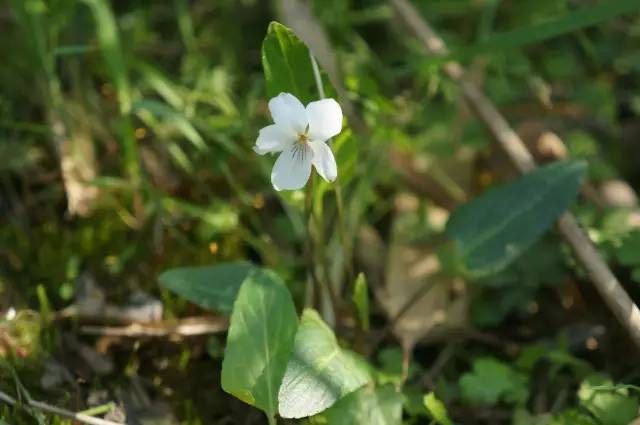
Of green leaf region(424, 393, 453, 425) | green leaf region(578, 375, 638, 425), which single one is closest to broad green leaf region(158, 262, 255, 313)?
green leaf region(424, 393, 453, 425)

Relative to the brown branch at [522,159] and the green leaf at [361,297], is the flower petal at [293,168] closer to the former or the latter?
the green leaf at [361,297]

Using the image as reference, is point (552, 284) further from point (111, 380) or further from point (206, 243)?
point (111, 380)

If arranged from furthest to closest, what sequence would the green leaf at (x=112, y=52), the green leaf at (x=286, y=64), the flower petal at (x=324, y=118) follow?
the green leaf at (x=112, y=52) < the green leaf at (x=286, y=64) < the flower petal at (x=324, y=118)

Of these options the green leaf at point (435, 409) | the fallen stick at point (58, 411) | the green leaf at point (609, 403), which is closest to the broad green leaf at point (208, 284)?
the fallen stick at point (58, 411)

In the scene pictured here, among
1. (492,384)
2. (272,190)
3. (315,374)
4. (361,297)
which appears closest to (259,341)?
(315,374)

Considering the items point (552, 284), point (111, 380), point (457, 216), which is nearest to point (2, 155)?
point (111, 380)
